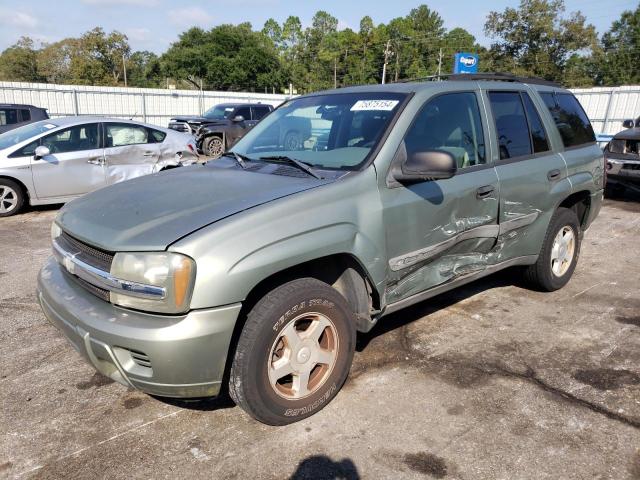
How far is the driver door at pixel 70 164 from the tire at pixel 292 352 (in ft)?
22.0

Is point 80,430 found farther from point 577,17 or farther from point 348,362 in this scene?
point 577,17

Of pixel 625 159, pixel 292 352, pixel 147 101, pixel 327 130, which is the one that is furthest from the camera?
pixel 147 101

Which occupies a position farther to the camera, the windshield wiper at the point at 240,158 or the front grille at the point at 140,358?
the windshield wiper at the point at 240,158

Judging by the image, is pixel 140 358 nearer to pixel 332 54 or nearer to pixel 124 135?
pixel 124 135

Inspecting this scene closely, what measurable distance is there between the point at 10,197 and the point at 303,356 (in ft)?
23.6

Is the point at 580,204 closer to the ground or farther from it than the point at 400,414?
farther from it

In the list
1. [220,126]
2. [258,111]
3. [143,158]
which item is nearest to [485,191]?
[143,158]

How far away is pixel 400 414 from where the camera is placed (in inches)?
112

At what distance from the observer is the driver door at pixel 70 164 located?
7.95 m

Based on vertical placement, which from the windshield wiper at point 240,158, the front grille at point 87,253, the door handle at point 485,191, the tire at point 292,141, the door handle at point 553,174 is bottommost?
the front grille at point 87,253

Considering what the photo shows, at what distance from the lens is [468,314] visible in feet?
14.0

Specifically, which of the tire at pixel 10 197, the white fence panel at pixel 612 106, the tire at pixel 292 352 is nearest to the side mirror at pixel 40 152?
the tire at pixel 10 197

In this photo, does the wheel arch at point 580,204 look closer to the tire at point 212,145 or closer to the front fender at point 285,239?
the front fender at point 285,239

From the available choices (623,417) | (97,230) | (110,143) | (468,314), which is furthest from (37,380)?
(110,143)
